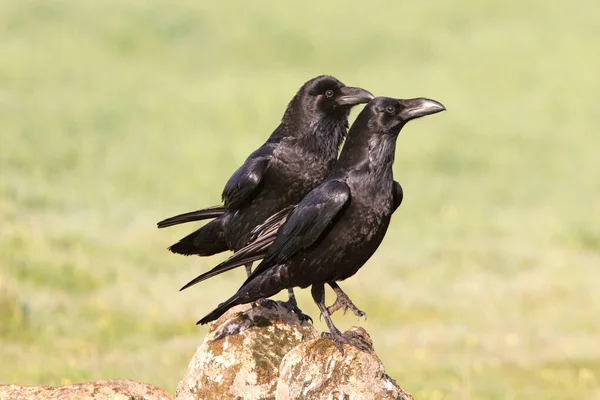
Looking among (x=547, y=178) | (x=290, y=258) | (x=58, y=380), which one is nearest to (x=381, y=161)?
(x=290, y=258)

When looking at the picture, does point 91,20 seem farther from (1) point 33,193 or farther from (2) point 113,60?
(1) point 33,193

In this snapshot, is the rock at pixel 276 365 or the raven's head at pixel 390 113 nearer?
the rock at pixel 276 365

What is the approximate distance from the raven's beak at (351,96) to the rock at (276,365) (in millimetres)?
1884

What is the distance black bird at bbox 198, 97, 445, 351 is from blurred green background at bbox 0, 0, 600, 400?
5066 millimetres

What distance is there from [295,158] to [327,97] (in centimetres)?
63

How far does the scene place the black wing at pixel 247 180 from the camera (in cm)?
965

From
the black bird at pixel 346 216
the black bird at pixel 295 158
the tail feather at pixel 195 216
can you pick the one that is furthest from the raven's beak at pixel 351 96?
the tail feather at pixel 195 216

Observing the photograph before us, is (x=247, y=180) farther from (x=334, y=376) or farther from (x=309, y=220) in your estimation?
(x=334, y=376)

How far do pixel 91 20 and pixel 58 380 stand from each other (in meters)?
26.6

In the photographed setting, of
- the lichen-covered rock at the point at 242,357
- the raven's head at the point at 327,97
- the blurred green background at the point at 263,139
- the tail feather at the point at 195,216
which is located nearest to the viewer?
the lichen-covered rock at the point at 242,357

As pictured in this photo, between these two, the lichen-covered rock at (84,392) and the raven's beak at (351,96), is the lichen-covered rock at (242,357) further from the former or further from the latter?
the raven's beak at (351,96)

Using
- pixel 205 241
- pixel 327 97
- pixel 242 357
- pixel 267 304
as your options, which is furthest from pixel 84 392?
pixel 327 97

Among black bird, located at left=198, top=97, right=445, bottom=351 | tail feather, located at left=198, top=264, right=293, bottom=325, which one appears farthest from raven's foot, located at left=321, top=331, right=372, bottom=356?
tail feather, located at left=198, top=264, right=293, bottom=325

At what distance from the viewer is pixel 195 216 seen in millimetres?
10250
